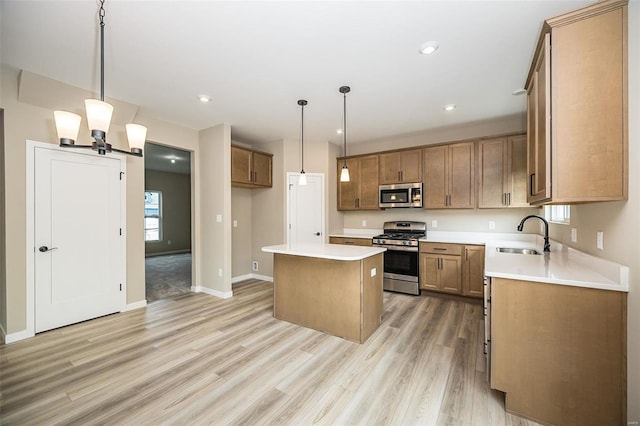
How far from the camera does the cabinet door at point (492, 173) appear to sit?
12.4ft

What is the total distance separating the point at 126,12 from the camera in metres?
1.77

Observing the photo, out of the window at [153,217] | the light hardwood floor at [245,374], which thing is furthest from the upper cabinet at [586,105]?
the window at [153,217]

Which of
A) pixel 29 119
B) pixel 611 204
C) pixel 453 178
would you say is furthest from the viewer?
pixel 453 178

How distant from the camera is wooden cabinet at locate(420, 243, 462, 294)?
151 inches

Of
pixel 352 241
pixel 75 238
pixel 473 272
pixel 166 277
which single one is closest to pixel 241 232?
pixel 166 277

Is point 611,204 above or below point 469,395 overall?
above

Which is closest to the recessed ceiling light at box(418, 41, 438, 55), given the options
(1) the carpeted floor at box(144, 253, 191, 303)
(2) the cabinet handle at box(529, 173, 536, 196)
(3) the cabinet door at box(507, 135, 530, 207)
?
(2) the cabinet handle at box(529, 173, 536, 196)

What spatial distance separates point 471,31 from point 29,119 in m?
4.32

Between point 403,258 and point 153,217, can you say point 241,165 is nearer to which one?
point 403,258

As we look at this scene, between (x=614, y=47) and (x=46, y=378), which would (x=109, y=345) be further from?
(x=614, y=47)

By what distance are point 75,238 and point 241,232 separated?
2.45 m

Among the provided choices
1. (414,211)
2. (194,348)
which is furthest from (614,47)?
(194,348)

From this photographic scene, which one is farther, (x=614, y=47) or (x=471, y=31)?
(x=471, y=31)

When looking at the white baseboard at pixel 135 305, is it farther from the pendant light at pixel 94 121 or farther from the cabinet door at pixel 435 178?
the cabinet door at pixel 435 178
